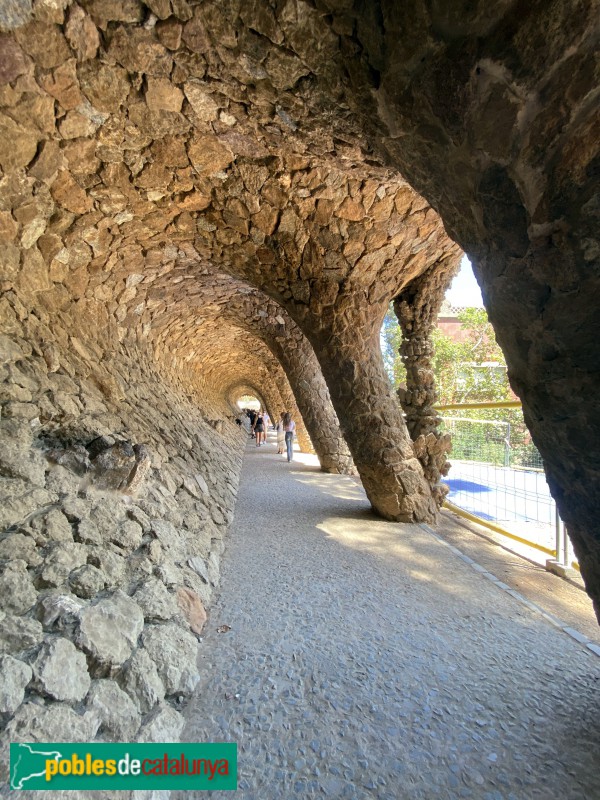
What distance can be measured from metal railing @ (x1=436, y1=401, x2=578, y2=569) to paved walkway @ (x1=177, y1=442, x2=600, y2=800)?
996 mm

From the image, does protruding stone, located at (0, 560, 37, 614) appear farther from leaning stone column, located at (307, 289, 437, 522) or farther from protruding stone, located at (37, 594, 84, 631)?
leaning stone column, located at (307, 289, 437, 522)

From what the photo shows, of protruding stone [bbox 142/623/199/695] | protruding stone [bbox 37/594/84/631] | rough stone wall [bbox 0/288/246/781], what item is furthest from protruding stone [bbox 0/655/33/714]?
protruding stone [bbox 142/623/199/695]

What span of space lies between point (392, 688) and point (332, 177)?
334 centimetres

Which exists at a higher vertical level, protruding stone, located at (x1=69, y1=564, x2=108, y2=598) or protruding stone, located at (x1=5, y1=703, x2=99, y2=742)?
protruding stone, located at (x1=69, y1=564, x2=108, y2=598)

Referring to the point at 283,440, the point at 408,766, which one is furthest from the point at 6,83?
the point at 283,440

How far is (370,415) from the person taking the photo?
4.39 m

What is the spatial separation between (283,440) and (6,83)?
33.1ft

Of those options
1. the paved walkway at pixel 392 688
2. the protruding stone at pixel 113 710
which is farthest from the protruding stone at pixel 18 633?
the paved walkway at pixel 392 688

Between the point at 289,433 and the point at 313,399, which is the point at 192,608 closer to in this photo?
the point at 313,399

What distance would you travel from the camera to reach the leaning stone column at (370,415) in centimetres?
434

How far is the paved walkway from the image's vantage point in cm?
134

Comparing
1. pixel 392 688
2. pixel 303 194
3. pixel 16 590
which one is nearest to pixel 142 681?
pixel 16 590

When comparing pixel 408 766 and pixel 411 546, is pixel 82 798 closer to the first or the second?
pixel 408 766

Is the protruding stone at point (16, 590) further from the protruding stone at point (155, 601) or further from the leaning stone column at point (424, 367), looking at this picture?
the leaning stone column at point (424, 367)
